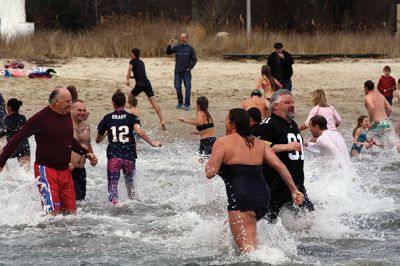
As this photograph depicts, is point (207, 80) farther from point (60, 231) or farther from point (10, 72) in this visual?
point (60, 231)

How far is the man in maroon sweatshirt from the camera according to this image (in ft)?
37.1

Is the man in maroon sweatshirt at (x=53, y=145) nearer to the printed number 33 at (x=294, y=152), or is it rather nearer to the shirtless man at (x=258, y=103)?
the printed number 33 at (x=294, y=152)

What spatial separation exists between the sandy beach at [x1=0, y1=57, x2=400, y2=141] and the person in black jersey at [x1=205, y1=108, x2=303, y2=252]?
34.7 feet

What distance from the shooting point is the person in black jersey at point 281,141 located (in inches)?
422

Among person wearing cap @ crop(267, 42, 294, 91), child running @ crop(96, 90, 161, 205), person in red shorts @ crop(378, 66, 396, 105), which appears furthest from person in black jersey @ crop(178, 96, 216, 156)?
person in red shorts @ crop(378, 66, 396, 105)

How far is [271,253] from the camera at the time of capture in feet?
33.6

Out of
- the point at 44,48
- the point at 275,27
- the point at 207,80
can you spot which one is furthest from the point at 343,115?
the point at 275,27

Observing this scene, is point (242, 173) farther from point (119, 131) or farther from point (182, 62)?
point (182, 62)

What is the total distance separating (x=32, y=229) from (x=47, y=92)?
466 inches

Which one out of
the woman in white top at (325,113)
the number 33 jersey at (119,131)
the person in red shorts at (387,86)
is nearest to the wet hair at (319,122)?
the woman in white top at (325,113)

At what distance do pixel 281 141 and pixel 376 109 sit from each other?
802 centimetres

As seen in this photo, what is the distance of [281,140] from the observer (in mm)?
10750

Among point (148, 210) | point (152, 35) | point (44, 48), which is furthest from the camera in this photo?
point (152, 35)

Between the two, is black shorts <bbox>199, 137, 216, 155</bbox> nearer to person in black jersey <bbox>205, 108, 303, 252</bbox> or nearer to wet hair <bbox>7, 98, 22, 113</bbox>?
wet hair <bbox>7, 98, 22, 113</bbox>
